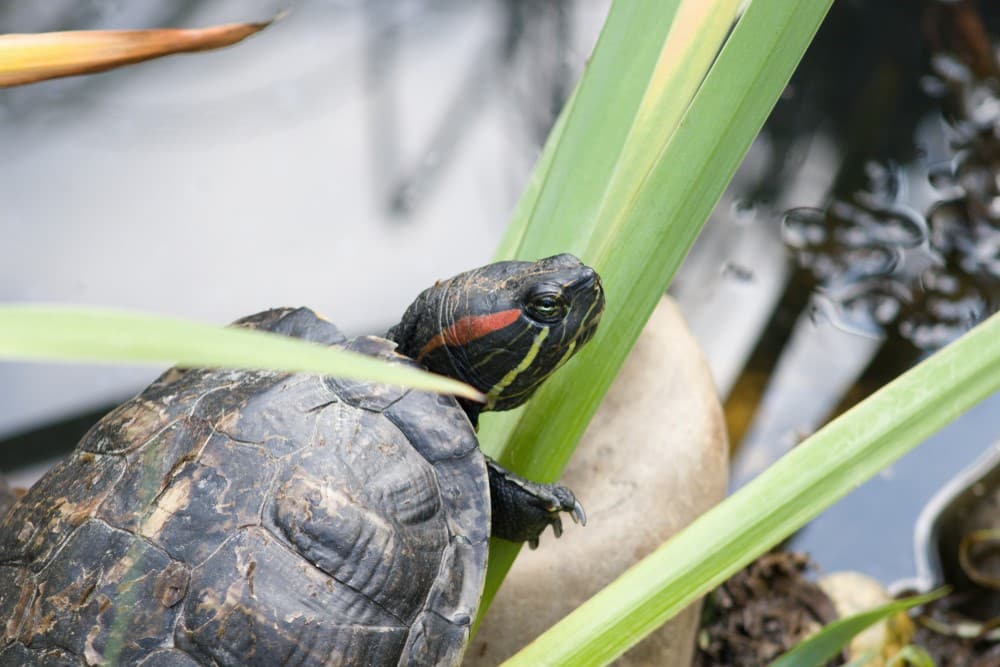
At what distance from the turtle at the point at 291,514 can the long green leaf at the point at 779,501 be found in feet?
1.43

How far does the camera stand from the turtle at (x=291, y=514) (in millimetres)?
1518

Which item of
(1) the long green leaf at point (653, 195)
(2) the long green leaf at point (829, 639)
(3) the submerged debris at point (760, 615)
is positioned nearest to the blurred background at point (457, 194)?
(3) the submerged debris at point (760, 615)

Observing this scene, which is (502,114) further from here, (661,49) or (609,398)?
(661,49)

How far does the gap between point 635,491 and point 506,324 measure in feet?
2.21

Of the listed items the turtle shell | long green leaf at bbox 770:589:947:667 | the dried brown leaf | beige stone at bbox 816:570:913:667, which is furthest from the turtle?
beige stone at bbox 816:570:913:667

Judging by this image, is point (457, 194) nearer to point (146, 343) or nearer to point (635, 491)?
point (635, 491)

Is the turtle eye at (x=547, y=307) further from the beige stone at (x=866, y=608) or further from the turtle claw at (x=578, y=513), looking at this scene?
the beige stone at (x=866, y=608)

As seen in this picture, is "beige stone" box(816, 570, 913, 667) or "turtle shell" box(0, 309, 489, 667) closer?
"turtle shell" box(0, 309, 489, 667)

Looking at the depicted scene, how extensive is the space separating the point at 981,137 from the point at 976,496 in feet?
5.00

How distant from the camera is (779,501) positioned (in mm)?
1267

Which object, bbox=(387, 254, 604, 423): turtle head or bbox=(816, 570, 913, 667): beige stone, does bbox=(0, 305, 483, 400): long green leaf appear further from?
bbox=(816, 570, 913, 667): beige stone

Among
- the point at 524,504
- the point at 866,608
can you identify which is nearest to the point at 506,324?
the point at 524,504

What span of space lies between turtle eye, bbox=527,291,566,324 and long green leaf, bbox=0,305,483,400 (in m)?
1.03

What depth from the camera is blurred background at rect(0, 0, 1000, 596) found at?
133 inches
